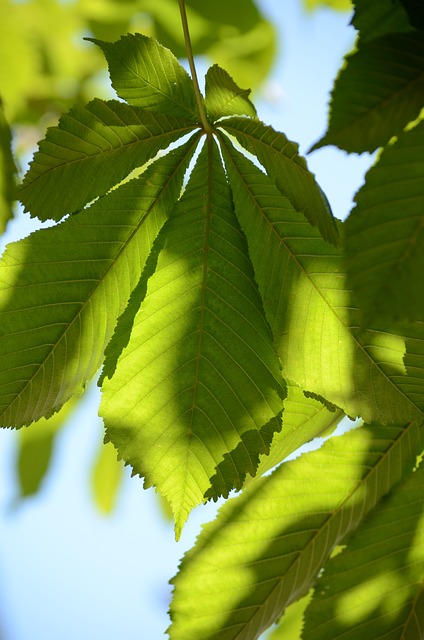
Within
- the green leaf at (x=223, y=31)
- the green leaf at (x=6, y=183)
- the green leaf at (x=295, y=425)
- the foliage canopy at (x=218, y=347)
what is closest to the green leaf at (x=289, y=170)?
the foliage canopy at (x=218, y=347)

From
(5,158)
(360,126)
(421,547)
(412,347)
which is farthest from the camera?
(5,158)

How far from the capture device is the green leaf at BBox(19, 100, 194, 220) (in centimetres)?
80

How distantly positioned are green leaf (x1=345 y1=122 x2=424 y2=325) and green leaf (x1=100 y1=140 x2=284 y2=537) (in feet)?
1.00

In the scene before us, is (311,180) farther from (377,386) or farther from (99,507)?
(99,507)

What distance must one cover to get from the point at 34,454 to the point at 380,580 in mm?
1090

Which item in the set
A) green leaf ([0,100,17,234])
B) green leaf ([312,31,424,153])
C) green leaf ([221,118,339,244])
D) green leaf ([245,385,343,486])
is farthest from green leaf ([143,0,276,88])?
green leaf ([312,31,424,153])

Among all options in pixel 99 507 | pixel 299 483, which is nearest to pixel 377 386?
pixel 299 483

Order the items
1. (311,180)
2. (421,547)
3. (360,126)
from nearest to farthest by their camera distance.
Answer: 1. (360,126)
2. (311,180)
3. (421,547)

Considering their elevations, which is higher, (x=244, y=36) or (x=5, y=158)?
(x=244, y=36)

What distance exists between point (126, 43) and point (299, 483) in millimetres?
579

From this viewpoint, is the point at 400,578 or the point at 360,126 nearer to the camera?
the point at 360,126

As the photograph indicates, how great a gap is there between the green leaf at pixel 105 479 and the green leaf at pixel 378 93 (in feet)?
4.72

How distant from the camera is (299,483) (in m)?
0.92

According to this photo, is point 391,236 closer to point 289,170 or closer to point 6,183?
point 289,170
